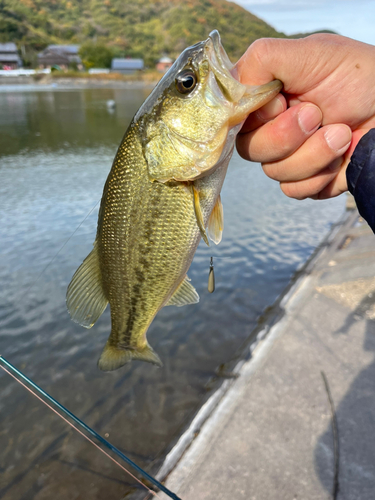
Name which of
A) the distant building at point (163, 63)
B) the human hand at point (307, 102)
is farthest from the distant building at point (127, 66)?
the human hand at point (307, 102)

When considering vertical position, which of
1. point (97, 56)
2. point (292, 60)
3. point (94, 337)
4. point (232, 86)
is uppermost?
point (292, 60)

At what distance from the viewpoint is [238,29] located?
17.0 meters

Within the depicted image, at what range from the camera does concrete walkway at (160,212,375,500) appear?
8.18 feet

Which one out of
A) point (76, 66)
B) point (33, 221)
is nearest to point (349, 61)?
point (33, 221)

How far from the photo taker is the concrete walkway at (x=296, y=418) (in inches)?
98.1

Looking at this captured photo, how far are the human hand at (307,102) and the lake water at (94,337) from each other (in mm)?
1743

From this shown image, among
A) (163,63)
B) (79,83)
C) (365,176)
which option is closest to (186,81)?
(365,176)

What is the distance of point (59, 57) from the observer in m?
82.6

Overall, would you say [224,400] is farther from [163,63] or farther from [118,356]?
[163,63]

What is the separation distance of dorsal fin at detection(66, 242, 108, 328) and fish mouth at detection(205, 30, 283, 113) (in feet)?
3.38

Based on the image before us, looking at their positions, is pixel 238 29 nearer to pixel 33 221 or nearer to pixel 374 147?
pixel 33 221

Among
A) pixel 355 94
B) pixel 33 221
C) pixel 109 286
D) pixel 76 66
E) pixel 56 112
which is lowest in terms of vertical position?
pixel 76 66

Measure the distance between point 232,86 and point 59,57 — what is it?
3936 inches

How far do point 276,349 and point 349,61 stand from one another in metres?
3.16
